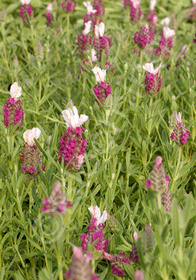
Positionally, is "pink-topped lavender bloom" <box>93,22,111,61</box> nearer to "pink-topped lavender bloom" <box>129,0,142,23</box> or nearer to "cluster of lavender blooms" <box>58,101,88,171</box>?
"pink-topped lavender bloom" <box>129,0,142,23</box>

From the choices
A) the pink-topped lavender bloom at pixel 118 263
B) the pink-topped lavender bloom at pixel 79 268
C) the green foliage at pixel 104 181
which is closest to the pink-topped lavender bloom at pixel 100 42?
the green foliage at pixel 104 181

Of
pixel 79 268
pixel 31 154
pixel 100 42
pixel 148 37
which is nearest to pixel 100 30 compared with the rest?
pixel 100 42

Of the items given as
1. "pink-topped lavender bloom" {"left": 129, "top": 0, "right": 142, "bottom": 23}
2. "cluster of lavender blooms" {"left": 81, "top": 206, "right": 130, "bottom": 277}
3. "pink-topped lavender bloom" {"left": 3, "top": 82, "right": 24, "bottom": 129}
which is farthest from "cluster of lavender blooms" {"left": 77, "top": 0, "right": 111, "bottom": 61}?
"cluster of lavender blooms" {"left": 81, "top": 206, "right": 130, "bottom": 277}

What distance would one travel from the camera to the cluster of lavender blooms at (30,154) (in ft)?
5.14

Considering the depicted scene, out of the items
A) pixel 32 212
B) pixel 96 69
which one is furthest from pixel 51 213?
pixel 96 69

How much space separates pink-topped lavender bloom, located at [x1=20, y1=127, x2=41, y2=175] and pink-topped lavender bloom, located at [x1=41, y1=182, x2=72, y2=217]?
1.54ft

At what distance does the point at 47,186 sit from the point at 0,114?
80cm

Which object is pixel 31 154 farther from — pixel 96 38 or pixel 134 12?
pixel 134 12

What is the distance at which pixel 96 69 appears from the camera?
6.44 feet

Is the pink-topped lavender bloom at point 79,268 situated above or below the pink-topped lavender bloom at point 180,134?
above

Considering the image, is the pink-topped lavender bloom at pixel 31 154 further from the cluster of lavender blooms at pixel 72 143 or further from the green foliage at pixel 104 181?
the cluster of lavender blooms at pixel 72 143

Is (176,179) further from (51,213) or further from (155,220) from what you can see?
(51,213)

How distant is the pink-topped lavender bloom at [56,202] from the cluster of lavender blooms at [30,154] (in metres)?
0.47

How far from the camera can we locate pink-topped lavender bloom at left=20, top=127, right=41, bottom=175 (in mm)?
1566
